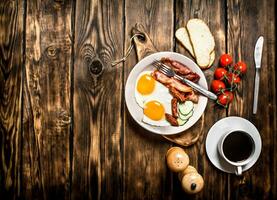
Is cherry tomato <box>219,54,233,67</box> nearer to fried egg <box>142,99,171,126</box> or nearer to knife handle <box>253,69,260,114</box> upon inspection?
knife handle <box>253,69,260,114</box>

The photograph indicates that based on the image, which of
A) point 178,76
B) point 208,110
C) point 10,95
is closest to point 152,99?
point 178,76

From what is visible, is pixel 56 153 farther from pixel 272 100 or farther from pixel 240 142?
pixel 272 100

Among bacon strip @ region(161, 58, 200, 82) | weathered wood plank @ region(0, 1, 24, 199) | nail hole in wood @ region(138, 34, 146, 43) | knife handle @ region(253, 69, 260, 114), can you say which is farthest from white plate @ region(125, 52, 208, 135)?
weathered wood plank @ region(0, 1, 24, 199)

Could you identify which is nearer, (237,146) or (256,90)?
(237,146)

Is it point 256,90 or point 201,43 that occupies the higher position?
point 201,43

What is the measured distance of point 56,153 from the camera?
1.55 m

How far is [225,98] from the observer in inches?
60.2

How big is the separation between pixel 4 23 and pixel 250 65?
1132 mm

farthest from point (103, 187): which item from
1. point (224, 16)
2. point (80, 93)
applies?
point (224, 16)

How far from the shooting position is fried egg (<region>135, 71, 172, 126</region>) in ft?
4.85

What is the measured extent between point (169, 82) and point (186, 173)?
0.40 meters

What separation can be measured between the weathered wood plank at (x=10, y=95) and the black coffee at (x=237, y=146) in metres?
0.91

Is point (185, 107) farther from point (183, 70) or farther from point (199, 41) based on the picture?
point (199, 41)

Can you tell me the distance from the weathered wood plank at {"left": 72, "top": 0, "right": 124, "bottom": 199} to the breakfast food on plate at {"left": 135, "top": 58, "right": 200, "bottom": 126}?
0.41 ft
